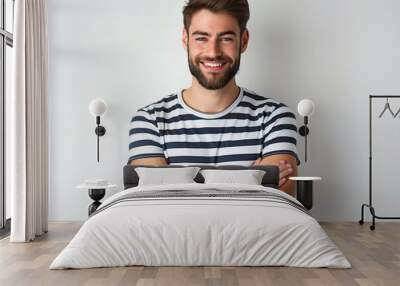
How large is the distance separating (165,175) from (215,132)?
0.93m

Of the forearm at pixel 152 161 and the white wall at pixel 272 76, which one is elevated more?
the white wall at pixel 272 76

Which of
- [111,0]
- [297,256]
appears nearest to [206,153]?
[111,0]

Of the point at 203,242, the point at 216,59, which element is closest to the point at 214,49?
the point at 216,59

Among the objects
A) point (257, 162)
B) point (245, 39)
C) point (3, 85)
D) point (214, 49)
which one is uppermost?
point (245, 39)

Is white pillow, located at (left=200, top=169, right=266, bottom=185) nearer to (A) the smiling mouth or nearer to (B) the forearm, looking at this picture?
(B) the forearm

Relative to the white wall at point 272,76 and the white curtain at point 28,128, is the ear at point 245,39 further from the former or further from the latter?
the white curtain at point 28,128

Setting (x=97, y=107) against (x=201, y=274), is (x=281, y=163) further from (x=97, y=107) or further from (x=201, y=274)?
(x=201, y=274)

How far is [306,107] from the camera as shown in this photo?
22.5ft

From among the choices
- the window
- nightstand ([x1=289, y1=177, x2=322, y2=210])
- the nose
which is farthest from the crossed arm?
the window

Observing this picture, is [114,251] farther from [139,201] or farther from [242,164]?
[242,164]

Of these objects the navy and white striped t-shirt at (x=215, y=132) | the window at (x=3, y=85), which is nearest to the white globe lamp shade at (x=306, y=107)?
the navy and white striped t-shirt at (x=215, y=132)

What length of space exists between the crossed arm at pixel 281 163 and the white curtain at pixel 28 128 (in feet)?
3.62

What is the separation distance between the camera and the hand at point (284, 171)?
669 cm

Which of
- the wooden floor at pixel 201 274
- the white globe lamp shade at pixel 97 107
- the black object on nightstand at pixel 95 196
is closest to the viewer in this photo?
the wooden floor at pixel 201 274
